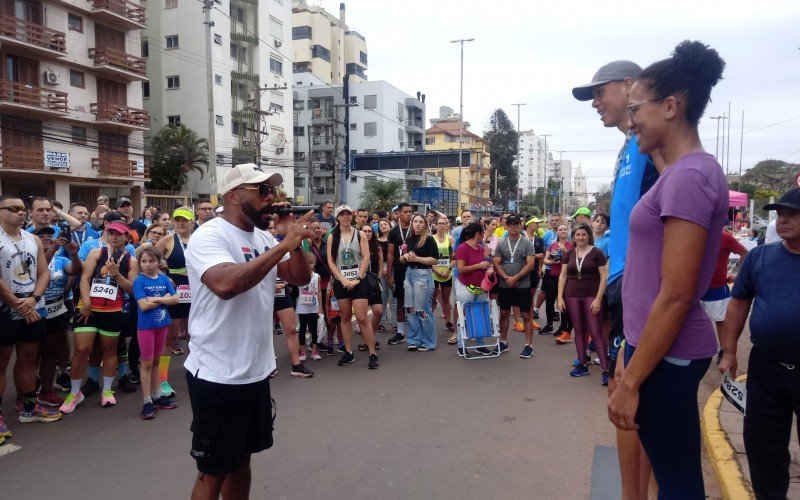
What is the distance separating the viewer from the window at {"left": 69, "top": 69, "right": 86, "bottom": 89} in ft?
92.7

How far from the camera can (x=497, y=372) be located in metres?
6.94

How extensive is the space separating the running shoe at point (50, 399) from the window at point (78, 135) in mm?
27235

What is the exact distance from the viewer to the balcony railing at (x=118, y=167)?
2948 centimetres

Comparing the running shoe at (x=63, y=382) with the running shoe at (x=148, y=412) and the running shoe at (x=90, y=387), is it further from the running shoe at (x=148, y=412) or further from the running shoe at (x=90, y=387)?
the running shoe at (x=148, y=412)

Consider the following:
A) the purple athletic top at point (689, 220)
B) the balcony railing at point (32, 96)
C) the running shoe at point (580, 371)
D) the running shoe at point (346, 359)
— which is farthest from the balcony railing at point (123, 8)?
the purple athletic top at point (689, 220)

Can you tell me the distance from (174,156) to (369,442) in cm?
3475

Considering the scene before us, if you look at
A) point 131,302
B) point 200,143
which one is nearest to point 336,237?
point 131,302

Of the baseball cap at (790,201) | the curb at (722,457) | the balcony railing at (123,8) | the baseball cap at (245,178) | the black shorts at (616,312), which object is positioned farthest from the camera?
the balcony railing at (123,8)

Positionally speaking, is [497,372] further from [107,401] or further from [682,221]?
[682,221]

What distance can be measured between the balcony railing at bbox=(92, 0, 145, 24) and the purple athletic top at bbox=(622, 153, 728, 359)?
110ft

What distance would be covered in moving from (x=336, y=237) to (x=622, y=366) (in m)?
5.70

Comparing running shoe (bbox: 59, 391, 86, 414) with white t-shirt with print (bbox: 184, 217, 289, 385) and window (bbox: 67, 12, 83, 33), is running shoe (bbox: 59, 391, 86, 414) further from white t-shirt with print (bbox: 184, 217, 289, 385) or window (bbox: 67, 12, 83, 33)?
window (bbox: 67, 12, 83, 33)

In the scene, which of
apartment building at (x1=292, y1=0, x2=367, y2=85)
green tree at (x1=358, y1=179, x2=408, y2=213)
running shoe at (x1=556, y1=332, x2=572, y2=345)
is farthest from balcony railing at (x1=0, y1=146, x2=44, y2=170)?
apartment building at (x1=292, y1=0, x2=367, y2=85)

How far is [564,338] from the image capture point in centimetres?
873
